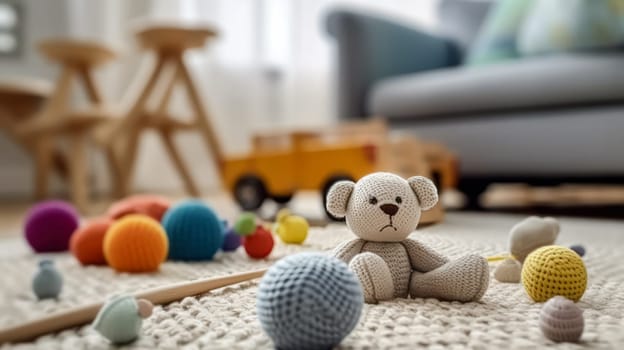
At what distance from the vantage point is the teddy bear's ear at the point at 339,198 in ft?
1.65

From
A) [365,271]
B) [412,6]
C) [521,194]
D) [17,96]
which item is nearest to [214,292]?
[365,271]

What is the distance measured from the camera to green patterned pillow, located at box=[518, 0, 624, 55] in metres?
1.34

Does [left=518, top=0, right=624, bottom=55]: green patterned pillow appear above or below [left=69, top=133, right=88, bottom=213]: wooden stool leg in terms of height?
above

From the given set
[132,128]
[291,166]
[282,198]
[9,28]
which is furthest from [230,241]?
[9,28]

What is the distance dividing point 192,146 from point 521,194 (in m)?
1.23

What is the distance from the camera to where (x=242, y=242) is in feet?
2.41

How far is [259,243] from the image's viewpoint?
2.27 ft

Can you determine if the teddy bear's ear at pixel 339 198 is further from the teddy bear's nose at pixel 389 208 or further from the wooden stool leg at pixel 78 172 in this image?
the wooden stool leg at pixel 78 172

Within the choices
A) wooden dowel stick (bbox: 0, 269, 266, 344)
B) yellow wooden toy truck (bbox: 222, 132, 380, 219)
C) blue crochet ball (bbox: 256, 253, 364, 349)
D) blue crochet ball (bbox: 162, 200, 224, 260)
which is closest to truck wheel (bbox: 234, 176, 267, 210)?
yellow wooden toy truck (bbox: 222, 132, 380, 219)

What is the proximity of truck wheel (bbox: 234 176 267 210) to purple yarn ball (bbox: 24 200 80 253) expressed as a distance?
633mm

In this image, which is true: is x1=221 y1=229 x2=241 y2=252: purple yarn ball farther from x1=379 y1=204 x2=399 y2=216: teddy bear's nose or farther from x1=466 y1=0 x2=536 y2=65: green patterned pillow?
x1=466 y1=0 x2=536 y2=65: green patterned pillow

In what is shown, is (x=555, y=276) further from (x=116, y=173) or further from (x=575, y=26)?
(x=116, y=173)

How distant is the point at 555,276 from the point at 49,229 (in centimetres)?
71

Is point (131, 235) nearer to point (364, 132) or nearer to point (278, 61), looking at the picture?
point (364, 132)
